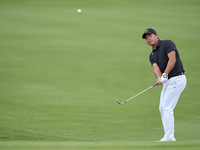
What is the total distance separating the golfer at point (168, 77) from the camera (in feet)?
19.9

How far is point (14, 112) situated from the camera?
1055cm

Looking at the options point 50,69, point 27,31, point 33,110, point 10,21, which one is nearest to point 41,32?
point 27,31

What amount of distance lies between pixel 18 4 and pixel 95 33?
733 cm

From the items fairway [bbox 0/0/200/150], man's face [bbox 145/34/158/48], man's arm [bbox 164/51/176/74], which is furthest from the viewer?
fairway [bbox 0/0/200/150]

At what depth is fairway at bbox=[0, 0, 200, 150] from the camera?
25.7 feet

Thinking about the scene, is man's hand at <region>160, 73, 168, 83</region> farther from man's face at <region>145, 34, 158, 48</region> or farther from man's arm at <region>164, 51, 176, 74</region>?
man's face at <region>145, 34, 158, 48</region>

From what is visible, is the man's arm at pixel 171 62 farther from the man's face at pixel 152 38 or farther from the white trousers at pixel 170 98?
the man's face at pixel 152 38

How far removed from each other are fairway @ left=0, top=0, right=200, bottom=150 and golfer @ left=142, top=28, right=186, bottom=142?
50 centimetres

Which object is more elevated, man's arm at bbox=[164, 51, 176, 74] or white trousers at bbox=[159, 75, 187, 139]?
man's arm at bbox=[164, 51, 176, 74]

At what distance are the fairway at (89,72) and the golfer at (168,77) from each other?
0.50m

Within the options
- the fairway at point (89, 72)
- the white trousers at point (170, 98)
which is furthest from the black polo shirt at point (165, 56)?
the fairway at point (89, 72)

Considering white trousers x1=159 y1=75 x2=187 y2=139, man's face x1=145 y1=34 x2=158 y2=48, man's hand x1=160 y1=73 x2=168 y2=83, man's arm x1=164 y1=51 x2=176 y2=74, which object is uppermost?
man's face x1=145 y1=34 x2=158 y2=48

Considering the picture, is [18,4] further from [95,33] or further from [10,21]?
→ [95,33]

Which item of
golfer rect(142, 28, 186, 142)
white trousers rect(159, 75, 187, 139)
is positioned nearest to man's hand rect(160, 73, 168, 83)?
golfer rect(142, 28, 186, 142)
